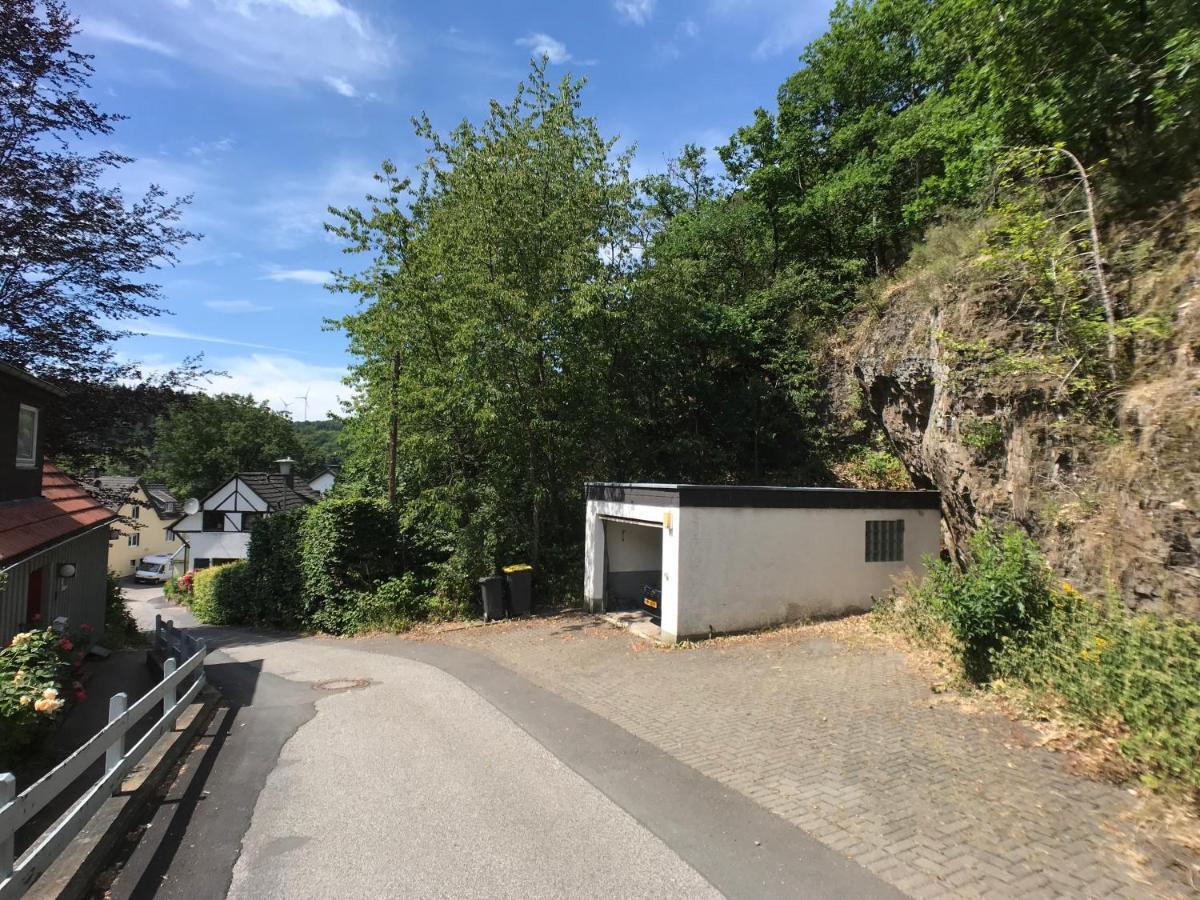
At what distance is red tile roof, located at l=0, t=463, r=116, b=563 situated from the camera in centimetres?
848

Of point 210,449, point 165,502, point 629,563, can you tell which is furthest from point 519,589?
point 165,502

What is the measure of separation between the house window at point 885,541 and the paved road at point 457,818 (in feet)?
24.8

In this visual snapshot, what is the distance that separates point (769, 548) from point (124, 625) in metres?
17.7

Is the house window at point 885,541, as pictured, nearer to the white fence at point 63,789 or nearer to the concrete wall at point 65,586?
the white fence at point 63,789

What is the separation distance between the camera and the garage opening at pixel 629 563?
14750 mm

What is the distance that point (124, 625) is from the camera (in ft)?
60.2

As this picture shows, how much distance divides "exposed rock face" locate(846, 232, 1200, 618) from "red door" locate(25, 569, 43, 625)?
1399 centimetres

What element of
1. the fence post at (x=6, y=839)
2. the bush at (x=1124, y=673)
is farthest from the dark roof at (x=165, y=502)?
the bush at (x=1124, y=673)

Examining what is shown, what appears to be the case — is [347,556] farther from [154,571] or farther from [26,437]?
[154,571]

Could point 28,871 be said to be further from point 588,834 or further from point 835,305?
point 835,305

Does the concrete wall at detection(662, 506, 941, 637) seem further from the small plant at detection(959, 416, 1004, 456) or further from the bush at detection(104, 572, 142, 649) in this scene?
the bush at detection(104, 572, 142, 649)

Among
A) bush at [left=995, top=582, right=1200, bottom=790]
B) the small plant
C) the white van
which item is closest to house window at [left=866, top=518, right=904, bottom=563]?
the small plant

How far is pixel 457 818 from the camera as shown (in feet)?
15.7

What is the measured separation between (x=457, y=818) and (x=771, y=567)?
814cm
